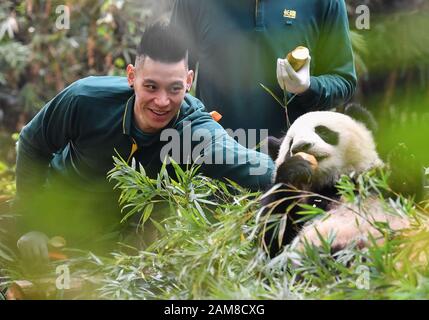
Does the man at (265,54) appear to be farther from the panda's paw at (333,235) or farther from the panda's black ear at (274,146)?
the panda's paw at (333,235)

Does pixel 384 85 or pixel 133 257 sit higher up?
pixel 384 85

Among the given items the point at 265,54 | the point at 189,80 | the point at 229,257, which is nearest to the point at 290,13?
the point at 265,54

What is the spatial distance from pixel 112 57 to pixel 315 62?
866 mm

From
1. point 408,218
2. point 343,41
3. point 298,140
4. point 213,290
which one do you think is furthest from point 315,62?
point 213,290

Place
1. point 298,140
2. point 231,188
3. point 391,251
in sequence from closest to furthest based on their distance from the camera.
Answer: point 391,251, point 298,140, point 231,188

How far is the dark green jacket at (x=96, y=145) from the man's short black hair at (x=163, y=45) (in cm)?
10

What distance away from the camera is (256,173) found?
65.8 inches

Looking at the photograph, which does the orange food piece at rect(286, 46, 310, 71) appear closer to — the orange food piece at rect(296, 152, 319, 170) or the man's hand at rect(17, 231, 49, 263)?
the orange food piece at rect(296, 152, 319, 170)

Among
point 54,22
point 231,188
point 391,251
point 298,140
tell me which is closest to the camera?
point 391,251

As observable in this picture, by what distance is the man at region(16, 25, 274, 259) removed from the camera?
1695mm

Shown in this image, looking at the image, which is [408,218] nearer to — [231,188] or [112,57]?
[231,188]

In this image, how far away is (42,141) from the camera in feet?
6.12

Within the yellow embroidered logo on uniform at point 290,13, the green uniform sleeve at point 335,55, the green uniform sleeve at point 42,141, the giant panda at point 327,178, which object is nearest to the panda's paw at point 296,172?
the giant panda at point 327,178

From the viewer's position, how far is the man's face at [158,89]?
1693 mm
